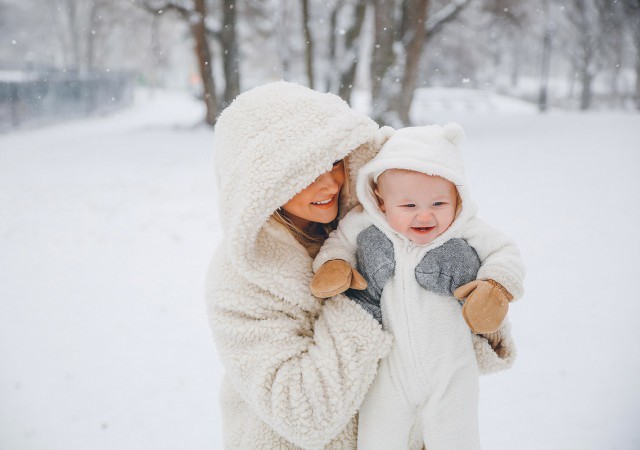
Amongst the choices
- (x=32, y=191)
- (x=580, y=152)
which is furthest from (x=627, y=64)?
(x=32, y=191)

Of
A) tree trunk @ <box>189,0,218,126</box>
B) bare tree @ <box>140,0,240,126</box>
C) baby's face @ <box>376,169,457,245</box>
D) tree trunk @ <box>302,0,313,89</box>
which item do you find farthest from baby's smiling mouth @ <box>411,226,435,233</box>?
tree trunk @ <box>189,0,218,126</box>

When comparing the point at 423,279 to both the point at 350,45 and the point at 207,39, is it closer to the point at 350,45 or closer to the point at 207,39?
the point at 207,39

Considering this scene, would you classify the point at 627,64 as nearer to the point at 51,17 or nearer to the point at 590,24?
the point at 590,24

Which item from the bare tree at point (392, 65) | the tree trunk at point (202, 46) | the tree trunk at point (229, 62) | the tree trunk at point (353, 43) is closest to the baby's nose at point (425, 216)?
the bare tree at point (392, 65)

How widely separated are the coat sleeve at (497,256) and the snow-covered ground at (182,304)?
1.74 metres

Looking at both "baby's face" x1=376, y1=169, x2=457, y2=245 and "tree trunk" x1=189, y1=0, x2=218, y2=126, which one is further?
"tree trunk" x1=189, y1=0, x2=218, y2=126

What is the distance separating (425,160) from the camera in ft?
3.93

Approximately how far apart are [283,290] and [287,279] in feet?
0.10

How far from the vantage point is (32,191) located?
7250 millimetres

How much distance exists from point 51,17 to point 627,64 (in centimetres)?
2140

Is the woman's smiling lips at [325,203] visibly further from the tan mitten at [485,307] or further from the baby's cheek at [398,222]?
the tan mitten at [485,307]

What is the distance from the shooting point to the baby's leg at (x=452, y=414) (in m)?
1.24

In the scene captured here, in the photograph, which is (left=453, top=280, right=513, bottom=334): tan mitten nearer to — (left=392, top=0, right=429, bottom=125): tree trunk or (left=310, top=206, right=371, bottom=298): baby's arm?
(left=310, top=206, right=371, bottom=298): baby's arm

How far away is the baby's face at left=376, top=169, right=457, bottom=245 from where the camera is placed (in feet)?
4.03
